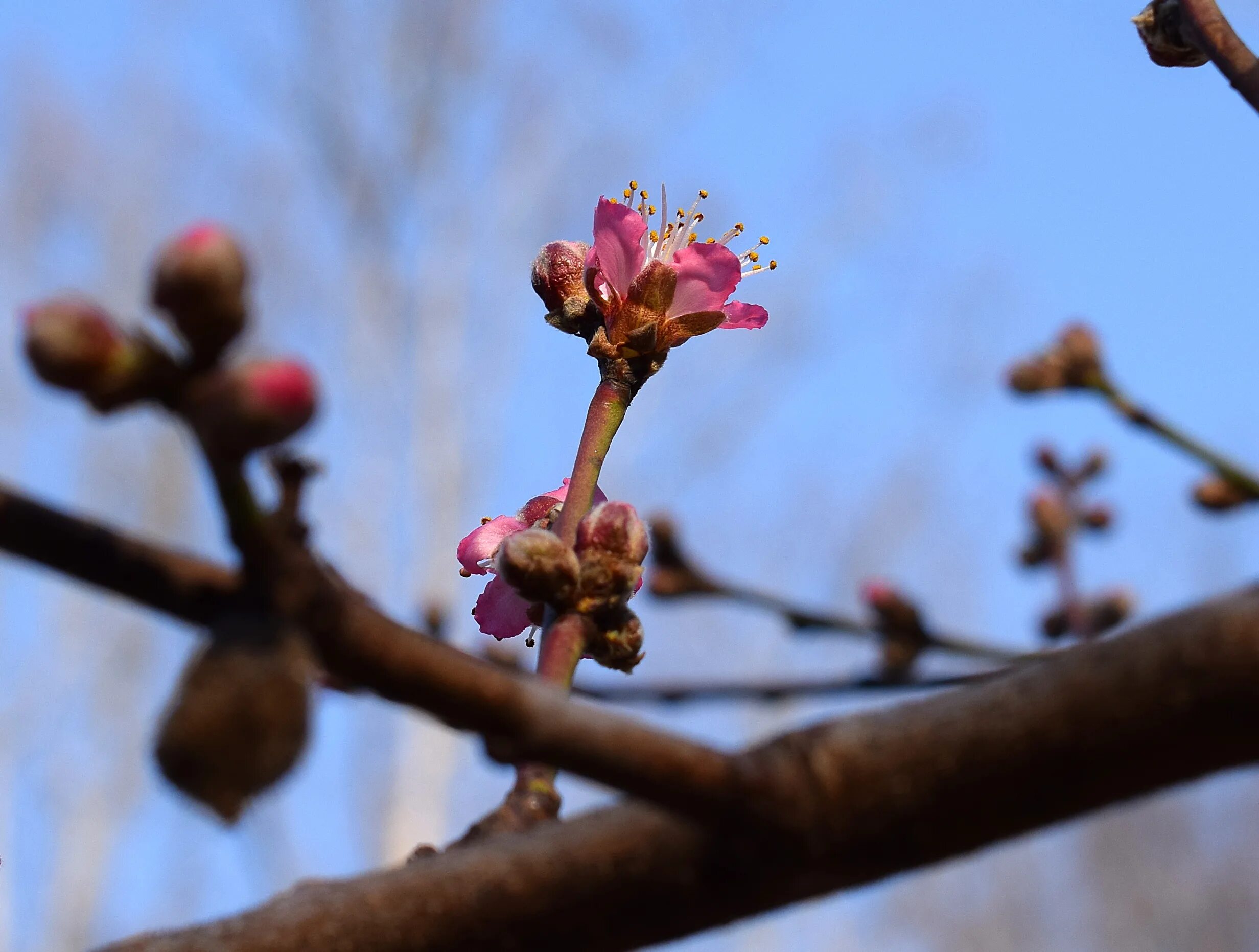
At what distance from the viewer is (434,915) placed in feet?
2.02

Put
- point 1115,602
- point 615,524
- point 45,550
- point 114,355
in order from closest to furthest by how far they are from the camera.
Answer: point 45,550 → point 114,355 → point 615,524 → point 1115,602

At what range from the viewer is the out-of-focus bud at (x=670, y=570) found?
103 inches

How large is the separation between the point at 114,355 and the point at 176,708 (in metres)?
0.15

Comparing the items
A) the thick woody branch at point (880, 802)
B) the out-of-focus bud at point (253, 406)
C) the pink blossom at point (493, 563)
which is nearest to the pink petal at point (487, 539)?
the pink blossom at point (493, 563)

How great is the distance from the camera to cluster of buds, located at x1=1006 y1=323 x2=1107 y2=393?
8.09 feet

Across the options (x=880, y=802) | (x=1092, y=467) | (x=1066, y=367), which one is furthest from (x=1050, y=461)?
(x=880, y=802)

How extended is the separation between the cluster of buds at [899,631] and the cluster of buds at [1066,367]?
51 centimetres

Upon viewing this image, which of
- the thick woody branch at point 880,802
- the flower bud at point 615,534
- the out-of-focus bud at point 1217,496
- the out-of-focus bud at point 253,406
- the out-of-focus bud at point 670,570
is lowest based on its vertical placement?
the thick woody branch at point 880,802

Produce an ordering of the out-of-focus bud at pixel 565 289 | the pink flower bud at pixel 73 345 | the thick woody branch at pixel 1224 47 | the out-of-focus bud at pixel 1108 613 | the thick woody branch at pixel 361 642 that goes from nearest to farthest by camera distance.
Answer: the thick woody branch at pixel 361 642, the pink flower bud at pixel 73 345, the thick woody branch at pixel 1224 47, the out-of-focus bud at pixel 565 289, the out-of-focus bud at pixel 1108 613

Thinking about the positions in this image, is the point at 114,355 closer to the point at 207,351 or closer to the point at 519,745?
the point at 207,351

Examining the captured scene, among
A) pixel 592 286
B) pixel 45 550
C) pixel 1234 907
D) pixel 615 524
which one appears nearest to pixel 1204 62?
pixel 592 286

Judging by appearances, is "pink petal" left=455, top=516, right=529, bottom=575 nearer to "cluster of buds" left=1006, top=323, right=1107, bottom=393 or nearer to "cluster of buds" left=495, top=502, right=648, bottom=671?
"cluster of buds" left=495, top=502, right=648, bottom=671

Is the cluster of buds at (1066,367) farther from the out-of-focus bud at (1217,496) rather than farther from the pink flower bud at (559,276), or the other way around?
the pink flower bud at (559,276)

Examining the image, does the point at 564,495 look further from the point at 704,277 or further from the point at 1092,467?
the point at 1092,467
